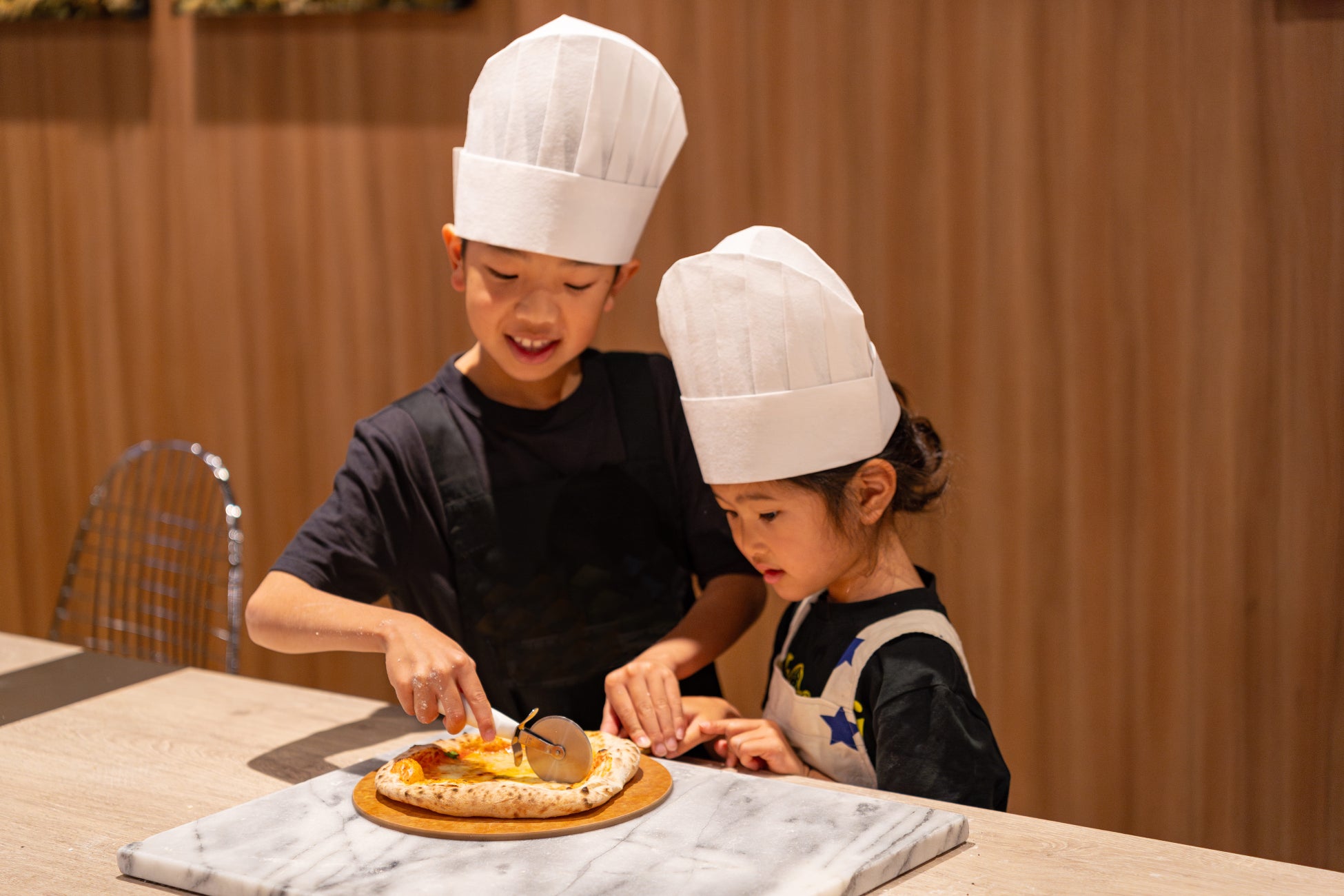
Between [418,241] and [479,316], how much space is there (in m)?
1.36

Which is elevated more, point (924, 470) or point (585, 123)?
point (585, 123)

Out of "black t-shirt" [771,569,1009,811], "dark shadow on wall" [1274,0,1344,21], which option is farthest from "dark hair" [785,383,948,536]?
"dark shadow on wall" [1274,0,1344,21]

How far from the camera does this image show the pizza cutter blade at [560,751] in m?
1.14

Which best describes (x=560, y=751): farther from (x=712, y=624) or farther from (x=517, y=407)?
(x=517, y=407)

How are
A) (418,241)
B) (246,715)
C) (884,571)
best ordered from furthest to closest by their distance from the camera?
(418,241)
(246,715)
(884,571)

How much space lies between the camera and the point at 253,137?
2947 millimetres

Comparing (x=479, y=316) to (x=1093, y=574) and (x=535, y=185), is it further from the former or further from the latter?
(x=1093, y=574)

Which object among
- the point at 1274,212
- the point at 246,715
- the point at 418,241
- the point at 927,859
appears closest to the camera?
the point at 927,859

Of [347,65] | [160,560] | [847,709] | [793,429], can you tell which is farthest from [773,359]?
[160,560]

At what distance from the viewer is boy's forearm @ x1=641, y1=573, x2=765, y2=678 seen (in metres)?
1.44

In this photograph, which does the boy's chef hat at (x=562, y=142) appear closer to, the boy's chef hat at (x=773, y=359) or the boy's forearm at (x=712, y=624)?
the boy's chef hat at (x=773, y=359)

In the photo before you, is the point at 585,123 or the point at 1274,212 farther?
the point at 1274,212

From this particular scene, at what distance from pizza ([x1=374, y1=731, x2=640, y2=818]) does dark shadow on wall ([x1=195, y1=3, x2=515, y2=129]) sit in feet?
5.79

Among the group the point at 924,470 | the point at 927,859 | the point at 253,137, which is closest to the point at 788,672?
the point at 924,470
